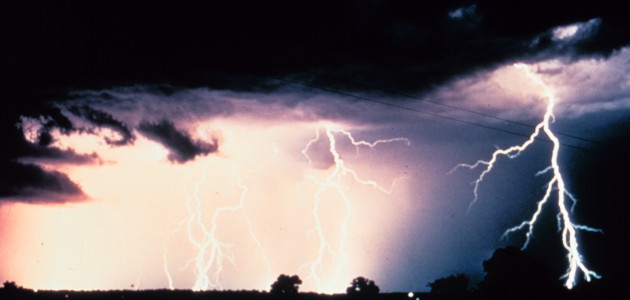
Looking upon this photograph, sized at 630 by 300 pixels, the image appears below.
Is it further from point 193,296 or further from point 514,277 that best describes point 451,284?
point 193,296

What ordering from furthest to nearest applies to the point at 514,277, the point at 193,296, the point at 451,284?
the point at 451,284 → the point at 193,296 → the point at 514,277

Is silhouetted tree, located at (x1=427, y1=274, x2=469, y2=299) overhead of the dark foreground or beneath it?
overhead

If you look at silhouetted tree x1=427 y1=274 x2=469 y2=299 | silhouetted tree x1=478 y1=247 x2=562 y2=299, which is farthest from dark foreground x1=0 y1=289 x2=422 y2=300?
silhouetted tree x1=427 y1=274 x2=469 y2=299

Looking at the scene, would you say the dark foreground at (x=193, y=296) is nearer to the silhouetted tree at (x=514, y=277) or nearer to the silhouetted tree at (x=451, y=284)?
the silhouetted tree at (x=514, y=277)

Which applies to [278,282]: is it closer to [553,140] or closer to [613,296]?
[613,296]

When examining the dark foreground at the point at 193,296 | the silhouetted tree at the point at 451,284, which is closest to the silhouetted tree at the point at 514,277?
the dark foreground at the point at 193,296

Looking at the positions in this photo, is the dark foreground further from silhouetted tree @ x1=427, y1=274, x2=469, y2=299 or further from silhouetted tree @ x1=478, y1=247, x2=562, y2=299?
silhouetted tree @ x1=427, y1=274, x2=469, y2=299

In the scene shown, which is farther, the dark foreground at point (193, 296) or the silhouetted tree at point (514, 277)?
the dark foreground at point (193, 296)

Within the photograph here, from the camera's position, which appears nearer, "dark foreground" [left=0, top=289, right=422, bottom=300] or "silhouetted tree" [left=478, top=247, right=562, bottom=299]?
"silhouetted tree" [left=478, top=247, right=562, bottom=299]
